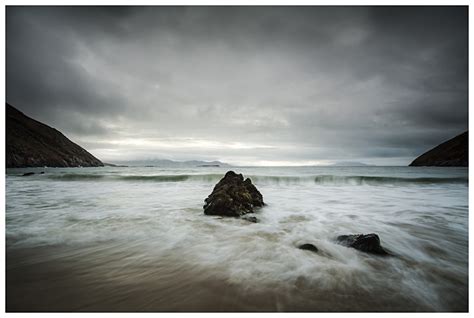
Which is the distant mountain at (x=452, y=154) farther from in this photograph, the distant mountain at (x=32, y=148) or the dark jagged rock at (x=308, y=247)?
the distant mountain at (x=32, y=148)

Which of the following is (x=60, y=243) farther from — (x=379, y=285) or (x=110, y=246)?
(x=379, y=285)

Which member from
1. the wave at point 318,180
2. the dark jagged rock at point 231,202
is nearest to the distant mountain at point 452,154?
the wave at point 318,180

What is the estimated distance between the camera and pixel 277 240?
459cm

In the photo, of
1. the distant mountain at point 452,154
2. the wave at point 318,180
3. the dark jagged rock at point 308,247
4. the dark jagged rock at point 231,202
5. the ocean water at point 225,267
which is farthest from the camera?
the distant mountain at point 452,154

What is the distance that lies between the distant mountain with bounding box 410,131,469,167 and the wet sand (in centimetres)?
11605

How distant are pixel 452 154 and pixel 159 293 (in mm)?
135093

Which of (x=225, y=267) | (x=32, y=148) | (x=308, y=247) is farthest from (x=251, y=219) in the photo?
(x=32, y=148)

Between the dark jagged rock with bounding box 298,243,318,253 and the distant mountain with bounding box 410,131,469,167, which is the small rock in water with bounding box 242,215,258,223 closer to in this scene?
the dark jagged rock with bounding box 298,243,318,253

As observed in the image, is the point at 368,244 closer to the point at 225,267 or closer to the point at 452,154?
the point at 225,267

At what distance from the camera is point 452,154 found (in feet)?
322

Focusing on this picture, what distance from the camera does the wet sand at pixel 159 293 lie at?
2.37 m

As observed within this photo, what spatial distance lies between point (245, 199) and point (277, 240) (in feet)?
10.1

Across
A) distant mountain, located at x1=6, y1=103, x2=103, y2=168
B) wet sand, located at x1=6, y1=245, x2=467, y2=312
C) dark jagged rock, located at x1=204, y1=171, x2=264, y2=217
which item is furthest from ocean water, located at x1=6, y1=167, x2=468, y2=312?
distant mountain, located at x1=6, y1=103, x2=103, y2=168

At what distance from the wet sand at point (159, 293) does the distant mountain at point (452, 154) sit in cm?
11605
